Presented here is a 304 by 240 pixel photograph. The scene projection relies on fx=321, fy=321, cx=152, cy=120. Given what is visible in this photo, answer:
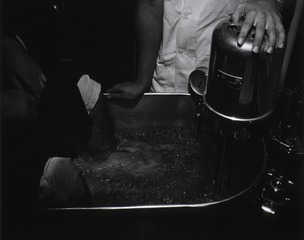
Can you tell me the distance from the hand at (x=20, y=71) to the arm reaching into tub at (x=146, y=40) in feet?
1.37

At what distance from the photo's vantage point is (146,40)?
63.9 inches

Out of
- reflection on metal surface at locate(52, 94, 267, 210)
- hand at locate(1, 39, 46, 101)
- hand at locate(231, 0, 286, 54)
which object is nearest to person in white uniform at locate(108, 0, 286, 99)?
reflection on metal surface at locate(52, 94, 267, 210)

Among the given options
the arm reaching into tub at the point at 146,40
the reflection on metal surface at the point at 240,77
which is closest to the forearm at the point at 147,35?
the arm reaching into tub at the point at 146,40

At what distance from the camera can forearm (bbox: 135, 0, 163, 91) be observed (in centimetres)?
157

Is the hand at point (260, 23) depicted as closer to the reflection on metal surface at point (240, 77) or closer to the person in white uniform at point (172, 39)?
the reflection on metal surface at point (240, 77)

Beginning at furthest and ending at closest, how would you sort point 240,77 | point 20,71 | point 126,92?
point 126,92 < point 20,71 < point 240,77

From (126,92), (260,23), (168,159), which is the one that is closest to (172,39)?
(126,92)

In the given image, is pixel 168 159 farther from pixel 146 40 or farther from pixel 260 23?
pixel 260 23

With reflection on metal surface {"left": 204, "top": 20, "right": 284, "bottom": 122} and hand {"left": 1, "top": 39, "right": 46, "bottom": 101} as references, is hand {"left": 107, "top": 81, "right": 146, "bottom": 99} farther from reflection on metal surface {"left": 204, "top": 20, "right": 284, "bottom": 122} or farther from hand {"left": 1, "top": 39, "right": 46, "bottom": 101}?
reflection on metal surface {"left": 204, "top": 20, "right": 284, "bottom": 122}

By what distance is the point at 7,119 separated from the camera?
1.06 m

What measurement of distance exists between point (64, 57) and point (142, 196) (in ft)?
5.20

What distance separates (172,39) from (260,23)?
79 cm

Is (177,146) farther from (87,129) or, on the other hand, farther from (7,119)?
(7,119)

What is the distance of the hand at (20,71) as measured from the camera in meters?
1.07
